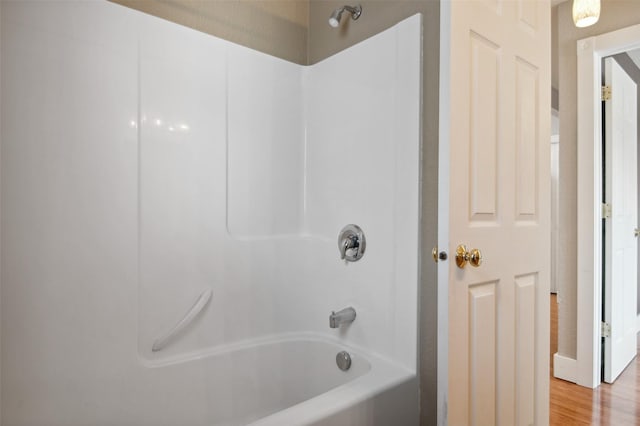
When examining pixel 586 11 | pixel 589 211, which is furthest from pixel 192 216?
pixel 589 211

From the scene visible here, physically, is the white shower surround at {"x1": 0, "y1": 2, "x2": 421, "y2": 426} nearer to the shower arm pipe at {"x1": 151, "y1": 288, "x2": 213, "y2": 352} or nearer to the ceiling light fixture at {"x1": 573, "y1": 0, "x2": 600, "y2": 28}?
the shower arm pipe at {"x1": 151, "y1": 288, "x2": 213, "y2": 352}

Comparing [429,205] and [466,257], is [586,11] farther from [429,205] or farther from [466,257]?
[466,257]

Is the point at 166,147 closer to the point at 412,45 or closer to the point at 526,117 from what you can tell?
the point at 412,45

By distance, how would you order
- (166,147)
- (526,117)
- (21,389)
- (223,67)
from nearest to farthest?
(21,389), (526,117), (166,147), (223,67)

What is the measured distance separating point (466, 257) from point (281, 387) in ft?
3.80

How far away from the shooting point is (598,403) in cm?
230

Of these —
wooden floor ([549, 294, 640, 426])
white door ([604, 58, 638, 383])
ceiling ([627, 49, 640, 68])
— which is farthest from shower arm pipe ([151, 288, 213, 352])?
ceiling ([627, 49, 640, 68])

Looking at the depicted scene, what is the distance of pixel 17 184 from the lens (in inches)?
52.5

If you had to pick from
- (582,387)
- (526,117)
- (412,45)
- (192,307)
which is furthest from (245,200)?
(582,387)

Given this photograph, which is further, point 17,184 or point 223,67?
point 223,67

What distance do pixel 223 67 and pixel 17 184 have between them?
3.10 feet

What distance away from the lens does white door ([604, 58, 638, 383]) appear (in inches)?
102

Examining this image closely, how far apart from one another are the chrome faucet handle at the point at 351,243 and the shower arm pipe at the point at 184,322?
636mm

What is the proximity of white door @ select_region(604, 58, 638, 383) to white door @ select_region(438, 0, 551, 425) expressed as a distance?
4.44ft
